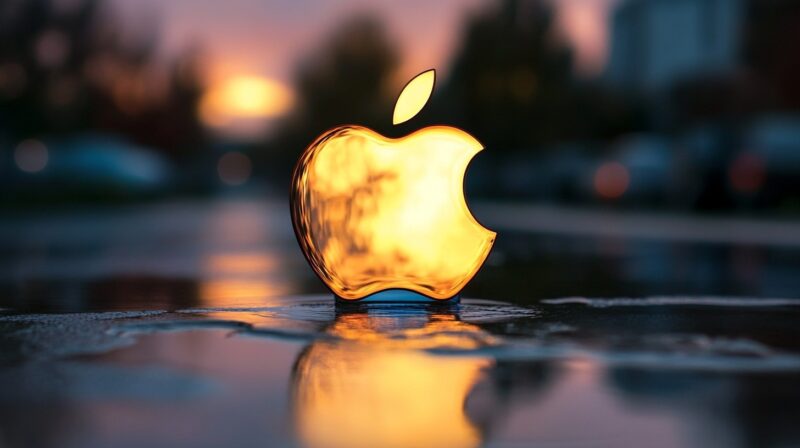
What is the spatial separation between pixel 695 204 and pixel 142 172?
24.3 m

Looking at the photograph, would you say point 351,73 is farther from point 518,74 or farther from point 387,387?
point 387,387

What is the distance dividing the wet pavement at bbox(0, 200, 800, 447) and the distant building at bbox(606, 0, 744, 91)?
34637 mm

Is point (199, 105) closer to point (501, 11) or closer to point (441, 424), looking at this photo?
point (501, 11)

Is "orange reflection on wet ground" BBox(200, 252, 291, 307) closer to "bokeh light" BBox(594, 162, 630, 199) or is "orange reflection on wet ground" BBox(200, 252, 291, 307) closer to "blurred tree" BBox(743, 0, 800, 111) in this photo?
"bokeh light" BBox(594, 162, 630, 199)

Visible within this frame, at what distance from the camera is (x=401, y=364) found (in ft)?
25.0

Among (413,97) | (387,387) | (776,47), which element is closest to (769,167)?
(776,47)

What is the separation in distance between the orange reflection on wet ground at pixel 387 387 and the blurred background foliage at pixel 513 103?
16942 mm

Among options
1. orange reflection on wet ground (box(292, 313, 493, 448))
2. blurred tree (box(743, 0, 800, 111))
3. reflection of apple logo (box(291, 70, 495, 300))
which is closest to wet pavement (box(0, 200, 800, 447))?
orange reflection on wet ground (box(292, 313, 493, 448))

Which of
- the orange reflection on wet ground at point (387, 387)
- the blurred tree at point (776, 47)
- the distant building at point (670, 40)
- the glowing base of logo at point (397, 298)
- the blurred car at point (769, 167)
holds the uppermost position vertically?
the distant building at point (670, 40)

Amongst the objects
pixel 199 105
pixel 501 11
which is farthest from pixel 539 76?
pixel 199 105

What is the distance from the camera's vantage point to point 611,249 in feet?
71.8

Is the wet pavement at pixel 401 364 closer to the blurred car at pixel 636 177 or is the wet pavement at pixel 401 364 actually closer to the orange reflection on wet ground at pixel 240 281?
the orange reflection on wet ground at pixel 240 281

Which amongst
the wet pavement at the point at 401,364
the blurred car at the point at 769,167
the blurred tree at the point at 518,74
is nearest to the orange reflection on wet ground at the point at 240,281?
the wet pavement at the point at 401,364

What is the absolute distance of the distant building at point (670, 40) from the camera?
48.3 m
